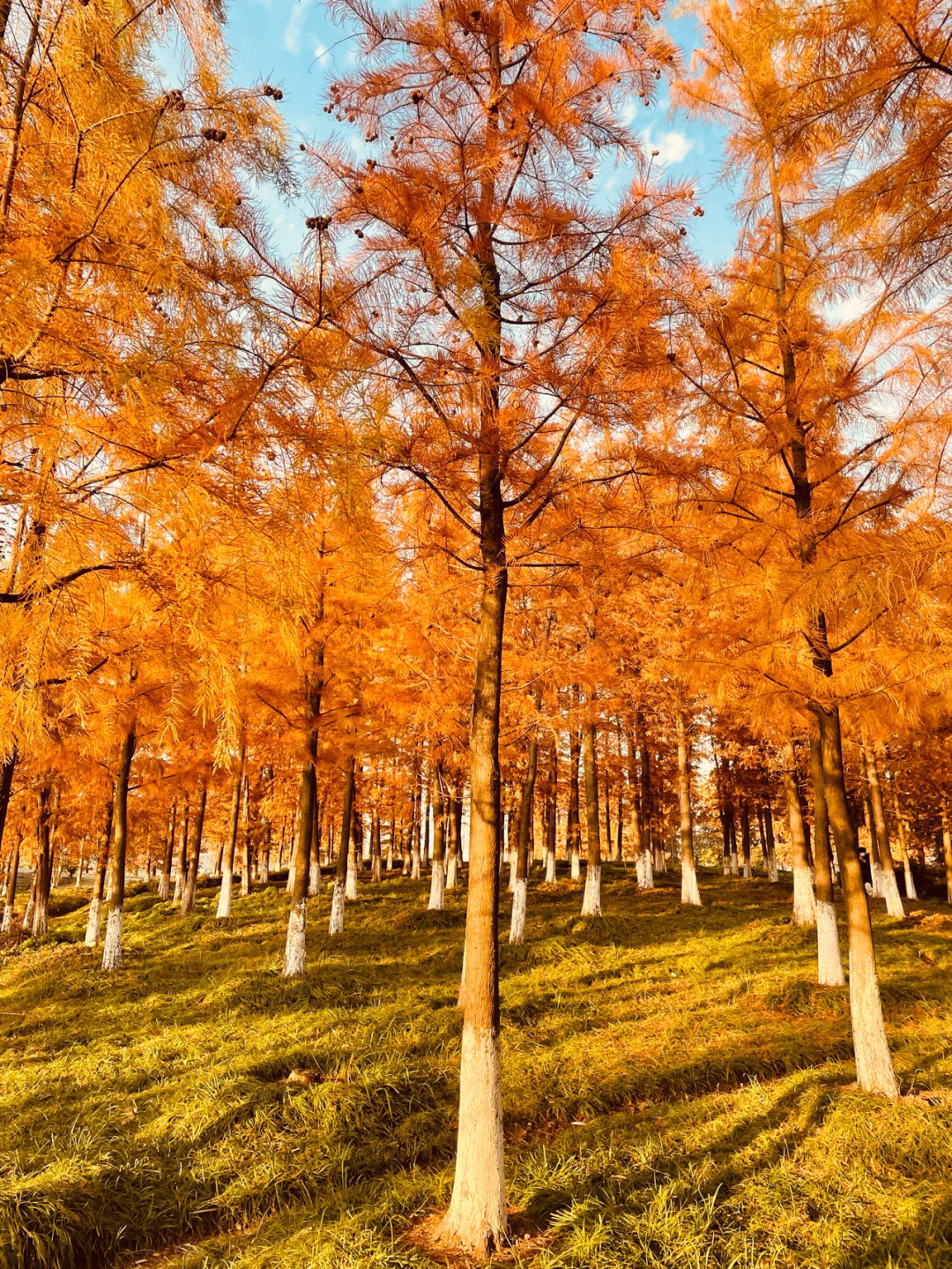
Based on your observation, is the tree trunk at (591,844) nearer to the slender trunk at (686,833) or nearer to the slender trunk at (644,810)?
the slender trunk at (686,833)

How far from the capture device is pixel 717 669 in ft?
23.6

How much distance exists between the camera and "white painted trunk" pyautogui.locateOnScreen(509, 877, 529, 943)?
12.5 m

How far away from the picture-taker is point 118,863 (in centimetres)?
1223

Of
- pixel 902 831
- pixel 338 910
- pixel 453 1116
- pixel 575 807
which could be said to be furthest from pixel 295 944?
pixel 902 831

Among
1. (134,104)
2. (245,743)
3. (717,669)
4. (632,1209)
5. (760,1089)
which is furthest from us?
(245,743)

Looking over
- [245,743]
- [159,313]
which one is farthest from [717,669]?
[245,743]

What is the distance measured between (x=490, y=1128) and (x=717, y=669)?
15.7 ft

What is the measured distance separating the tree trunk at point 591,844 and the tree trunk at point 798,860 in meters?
4.05

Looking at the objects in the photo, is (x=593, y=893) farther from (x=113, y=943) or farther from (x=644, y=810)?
(x=113, y=943)

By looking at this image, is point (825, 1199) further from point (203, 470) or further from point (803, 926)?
point (803, 926)

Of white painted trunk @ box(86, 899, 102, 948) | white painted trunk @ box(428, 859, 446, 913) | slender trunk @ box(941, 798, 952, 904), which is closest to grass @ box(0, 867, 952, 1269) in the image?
white painted trunk @ box(86, 899, 102, 948)

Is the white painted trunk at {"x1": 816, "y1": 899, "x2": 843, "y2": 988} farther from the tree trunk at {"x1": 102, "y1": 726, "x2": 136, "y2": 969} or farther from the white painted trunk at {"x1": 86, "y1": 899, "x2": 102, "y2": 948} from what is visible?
the white painted trunk at {"x1": 86, "y1": 899, "x2": 102, "y2": 948}

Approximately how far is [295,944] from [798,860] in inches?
413

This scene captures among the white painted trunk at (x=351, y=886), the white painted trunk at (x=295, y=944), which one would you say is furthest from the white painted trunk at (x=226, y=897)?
the white painted trunk at (x=295, y=944)
